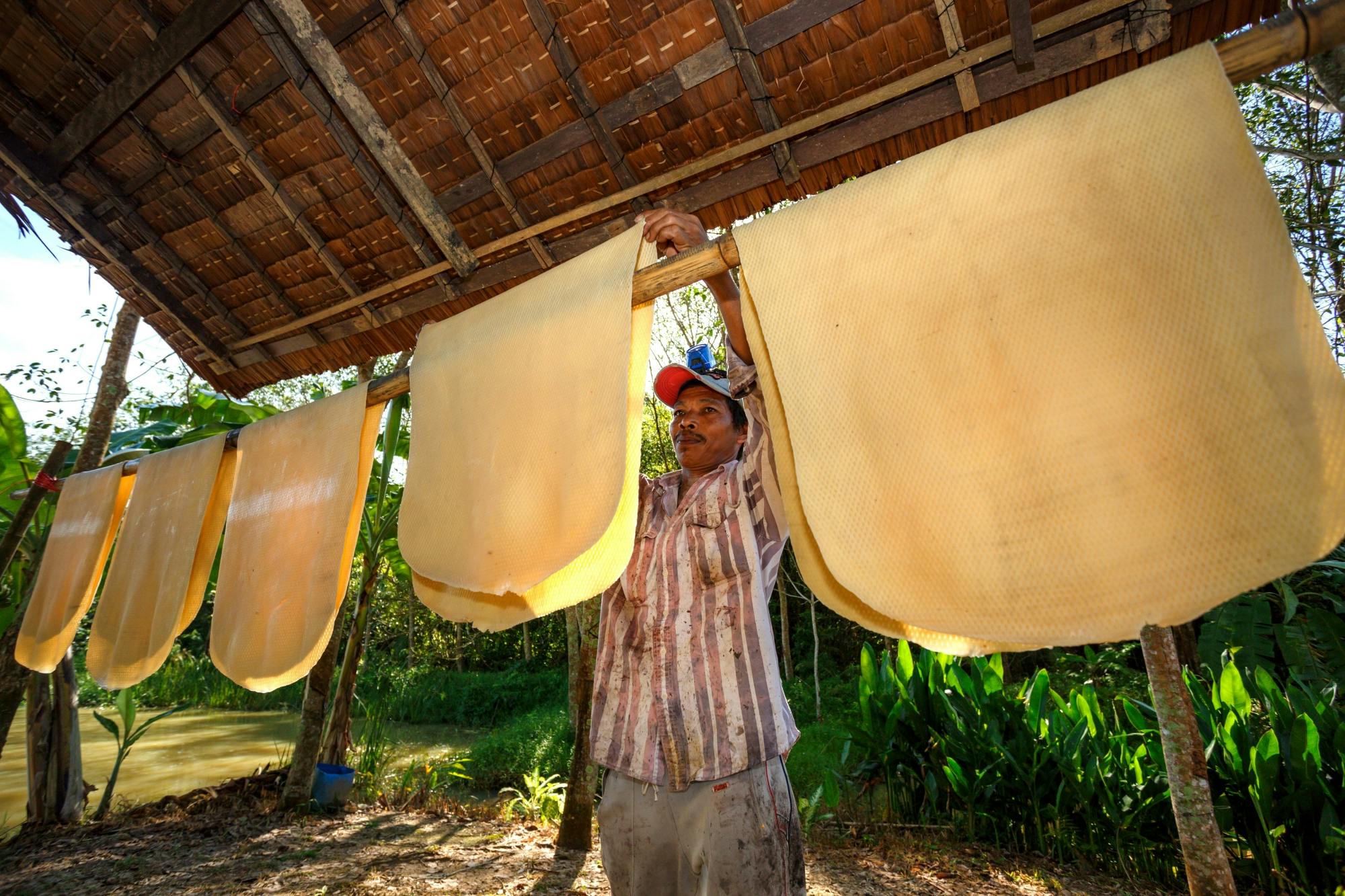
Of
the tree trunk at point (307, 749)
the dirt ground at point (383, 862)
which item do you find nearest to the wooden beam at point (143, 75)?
the tree trunk at point (307, 749)

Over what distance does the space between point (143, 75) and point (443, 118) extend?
86 centimetres

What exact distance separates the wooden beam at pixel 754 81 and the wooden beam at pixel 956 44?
0.37 m

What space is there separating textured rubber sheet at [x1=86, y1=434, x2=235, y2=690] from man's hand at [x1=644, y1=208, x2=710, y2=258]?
1542 millimetres

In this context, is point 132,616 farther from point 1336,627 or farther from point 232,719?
point 232,719

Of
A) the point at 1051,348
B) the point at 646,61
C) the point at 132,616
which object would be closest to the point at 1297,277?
the point at 1051,348

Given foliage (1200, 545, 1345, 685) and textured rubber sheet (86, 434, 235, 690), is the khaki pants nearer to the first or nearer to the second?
textured rubber sheet (86, 434, 235, 690)

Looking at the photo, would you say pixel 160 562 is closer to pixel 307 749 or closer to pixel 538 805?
pixel 307 749

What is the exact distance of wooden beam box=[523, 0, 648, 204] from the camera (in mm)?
1489

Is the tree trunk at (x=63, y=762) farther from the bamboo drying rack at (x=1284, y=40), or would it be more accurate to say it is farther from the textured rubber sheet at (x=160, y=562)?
the bamboo drying rack at (x=1284, y=40)

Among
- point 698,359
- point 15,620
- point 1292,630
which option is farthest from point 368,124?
point 1292,630

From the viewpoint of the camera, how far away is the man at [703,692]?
1379 mm

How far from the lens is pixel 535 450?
48.4 inches

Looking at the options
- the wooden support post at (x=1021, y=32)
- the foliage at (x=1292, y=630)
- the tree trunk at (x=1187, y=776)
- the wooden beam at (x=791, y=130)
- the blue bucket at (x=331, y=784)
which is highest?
the wooden beam at (x=791, y=130)

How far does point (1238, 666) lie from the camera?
5.06 meters
